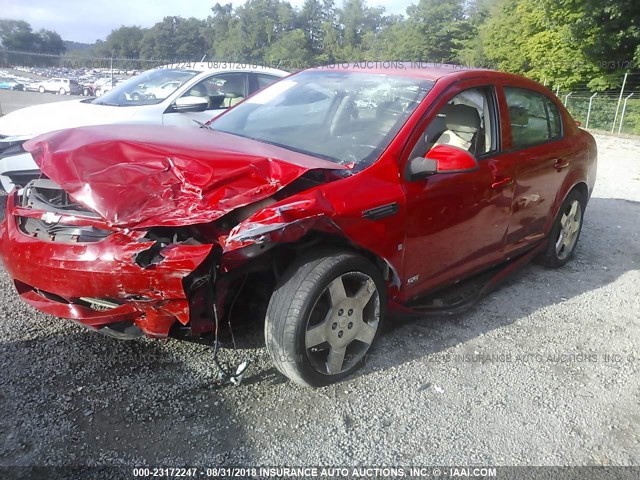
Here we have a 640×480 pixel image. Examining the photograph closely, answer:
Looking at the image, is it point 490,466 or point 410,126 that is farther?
point 410,126

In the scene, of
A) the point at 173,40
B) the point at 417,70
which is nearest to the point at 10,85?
the point at 173,40

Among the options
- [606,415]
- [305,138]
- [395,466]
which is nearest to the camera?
[395,466]

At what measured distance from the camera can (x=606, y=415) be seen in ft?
9.14

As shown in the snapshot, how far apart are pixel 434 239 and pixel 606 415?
130 cm

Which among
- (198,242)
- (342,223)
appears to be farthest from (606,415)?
(198,242)

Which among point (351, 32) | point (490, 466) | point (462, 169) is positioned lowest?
point (490, 466)

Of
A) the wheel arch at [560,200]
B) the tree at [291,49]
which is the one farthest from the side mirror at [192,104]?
the tree at [291,49]

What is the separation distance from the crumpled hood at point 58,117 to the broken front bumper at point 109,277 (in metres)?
3.23

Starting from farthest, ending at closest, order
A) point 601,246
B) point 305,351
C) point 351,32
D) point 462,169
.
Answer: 1. point 351,32
2. point 601,246
3. point 462,169
4. point 305,351

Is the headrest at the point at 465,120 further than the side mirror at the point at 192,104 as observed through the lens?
No

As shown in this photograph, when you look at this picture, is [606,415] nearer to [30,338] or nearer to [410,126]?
[410,126]

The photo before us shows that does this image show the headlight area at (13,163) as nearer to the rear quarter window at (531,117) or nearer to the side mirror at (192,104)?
the side mirror at (192,104)

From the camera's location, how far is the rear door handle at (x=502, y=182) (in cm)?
352

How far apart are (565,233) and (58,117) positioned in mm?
5289
